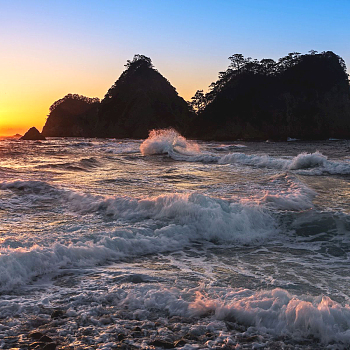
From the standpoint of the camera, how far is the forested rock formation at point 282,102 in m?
Result: 76.6

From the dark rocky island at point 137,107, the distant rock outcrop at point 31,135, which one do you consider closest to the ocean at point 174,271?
the distant rock outcrop at point 31,135

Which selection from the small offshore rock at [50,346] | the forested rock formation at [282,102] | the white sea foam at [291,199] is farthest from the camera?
the forested rock formation at [282,102]

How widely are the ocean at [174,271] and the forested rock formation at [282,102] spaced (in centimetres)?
7058

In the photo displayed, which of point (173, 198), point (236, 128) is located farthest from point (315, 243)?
point (236, 128)

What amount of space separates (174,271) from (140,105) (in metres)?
99.7

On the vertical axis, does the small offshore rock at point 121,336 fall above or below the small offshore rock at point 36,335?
below

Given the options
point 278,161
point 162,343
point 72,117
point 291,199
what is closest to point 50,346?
point 162,343

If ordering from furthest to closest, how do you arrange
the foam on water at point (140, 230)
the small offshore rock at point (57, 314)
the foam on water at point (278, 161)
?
the foam on water at point (278, 161)
the foam on water at point (140, 230)
the small offshore rock at point (57, 314)

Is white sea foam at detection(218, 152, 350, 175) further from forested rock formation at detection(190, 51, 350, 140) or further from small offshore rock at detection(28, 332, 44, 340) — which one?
forested rock formation at detection(190, 51, 350, 140)

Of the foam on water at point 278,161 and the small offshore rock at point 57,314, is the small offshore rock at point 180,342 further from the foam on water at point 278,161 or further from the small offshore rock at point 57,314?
the foam on water at point 278,161

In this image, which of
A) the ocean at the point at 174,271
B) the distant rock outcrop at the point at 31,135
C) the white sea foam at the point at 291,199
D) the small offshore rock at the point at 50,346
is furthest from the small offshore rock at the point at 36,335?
the distant rock outcrop at the point at 31,135

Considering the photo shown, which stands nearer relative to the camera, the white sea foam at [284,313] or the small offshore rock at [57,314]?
the white sea foam at [284,313]

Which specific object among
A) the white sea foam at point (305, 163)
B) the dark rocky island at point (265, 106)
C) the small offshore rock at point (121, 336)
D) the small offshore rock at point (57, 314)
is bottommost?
the small offshore rock at point (121, 336)

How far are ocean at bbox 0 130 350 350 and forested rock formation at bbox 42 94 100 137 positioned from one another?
347ft
